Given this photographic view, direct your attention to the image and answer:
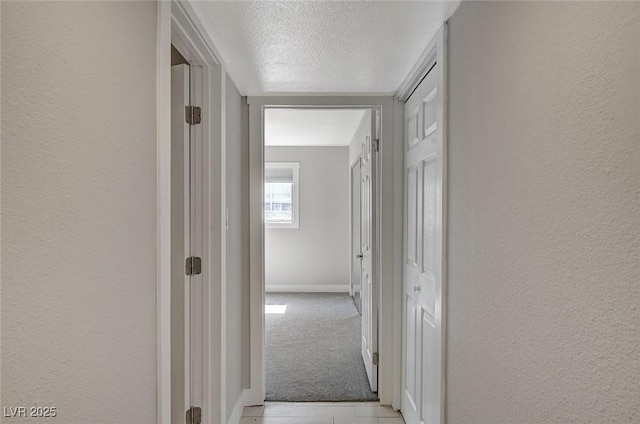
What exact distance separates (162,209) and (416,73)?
5.15 feet

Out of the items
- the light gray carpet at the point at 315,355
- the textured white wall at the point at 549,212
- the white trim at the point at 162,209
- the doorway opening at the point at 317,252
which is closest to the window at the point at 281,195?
the doorway opening at the point at 317,252

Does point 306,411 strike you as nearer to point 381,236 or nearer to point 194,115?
point 381,236

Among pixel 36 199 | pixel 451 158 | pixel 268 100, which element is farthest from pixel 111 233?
pixel 268 100

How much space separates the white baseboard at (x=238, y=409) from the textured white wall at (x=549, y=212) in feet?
5.12

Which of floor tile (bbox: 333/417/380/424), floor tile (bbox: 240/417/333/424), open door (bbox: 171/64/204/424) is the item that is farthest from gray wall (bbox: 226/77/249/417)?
floor tile (bbox: 333/417/380/424)

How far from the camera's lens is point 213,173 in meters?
2.24

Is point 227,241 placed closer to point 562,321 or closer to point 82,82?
point 82,82

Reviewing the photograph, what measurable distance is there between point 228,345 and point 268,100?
1.62m

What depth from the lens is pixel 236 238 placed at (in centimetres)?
277

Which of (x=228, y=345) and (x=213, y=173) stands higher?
(x=213, y=173)

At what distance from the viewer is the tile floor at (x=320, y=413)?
109 inches

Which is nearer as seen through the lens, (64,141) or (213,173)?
(64,141)

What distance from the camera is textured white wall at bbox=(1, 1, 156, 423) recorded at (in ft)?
2.60

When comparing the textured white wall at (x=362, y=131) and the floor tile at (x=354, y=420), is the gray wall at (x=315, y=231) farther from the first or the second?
the floor tile at (x=354, y=420)
